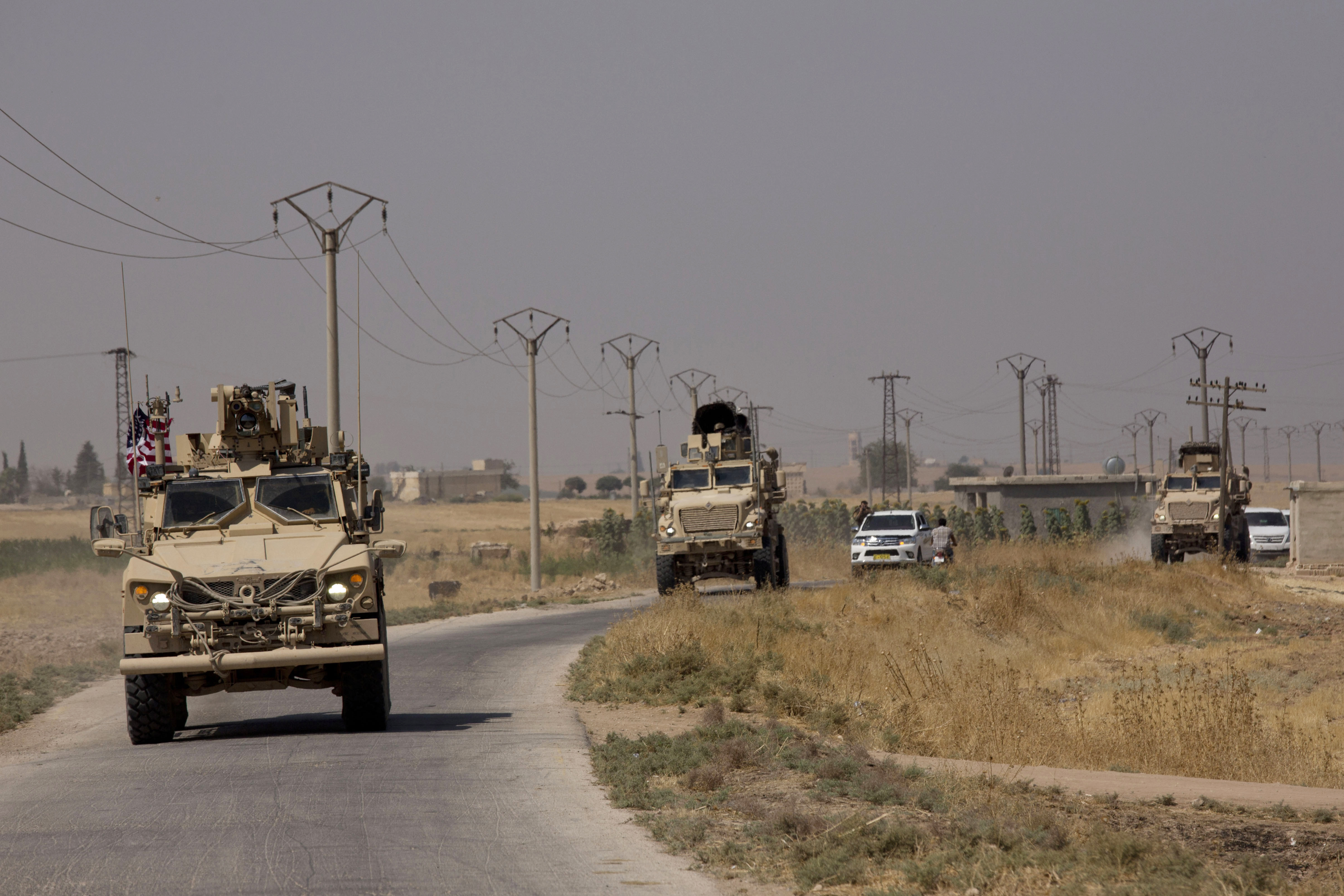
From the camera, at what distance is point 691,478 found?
1120 inches

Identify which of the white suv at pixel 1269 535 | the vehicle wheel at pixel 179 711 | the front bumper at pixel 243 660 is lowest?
the white suv at pixel 1269 535

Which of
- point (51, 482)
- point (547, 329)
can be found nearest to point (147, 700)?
point (547, 329)

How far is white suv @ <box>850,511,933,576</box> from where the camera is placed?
3441 centimetres

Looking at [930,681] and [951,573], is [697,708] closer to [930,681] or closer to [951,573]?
[930,681]

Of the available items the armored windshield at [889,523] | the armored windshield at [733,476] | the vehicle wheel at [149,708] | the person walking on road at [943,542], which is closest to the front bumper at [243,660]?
the vehicle wheel at [149,708]

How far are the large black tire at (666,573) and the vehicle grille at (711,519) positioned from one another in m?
0.74

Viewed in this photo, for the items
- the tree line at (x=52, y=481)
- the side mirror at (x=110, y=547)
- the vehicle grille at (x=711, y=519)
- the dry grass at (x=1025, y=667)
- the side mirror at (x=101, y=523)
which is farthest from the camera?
the tree line at (x=52, y=481)

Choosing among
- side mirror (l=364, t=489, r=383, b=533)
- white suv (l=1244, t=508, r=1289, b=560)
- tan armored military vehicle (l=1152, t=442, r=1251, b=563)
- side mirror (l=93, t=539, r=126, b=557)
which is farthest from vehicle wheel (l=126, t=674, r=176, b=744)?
white suv (l=1244, t=508, r=1289, b=560)

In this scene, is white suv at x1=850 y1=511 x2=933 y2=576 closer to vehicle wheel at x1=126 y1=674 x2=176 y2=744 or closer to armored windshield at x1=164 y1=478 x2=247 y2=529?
armored windshield at x1=164 y1=478 x2=247 y2=529

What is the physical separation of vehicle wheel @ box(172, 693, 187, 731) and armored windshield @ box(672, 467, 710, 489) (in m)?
16.6

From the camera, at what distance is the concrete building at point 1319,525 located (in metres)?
40.1

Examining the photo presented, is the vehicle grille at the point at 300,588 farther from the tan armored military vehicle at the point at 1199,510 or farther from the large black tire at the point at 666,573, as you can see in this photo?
the tan armored military vehicle at the point at 1199,510

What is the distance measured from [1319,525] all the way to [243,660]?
38124 mm

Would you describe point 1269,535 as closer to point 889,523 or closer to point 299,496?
point 889,523
